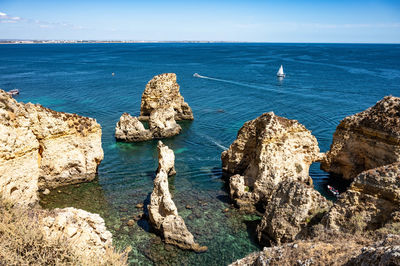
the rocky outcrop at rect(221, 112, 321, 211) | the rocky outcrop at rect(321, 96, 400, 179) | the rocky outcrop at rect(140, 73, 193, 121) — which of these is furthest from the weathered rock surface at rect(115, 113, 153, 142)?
the rocky outcrop at rect(321, 96, 400, 179)

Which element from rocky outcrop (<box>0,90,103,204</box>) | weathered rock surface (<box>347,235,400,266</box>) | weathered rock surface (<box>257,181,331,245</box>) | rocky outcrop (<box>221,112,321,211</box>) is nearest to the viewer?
weathered rock surface (<box>347,235,400,266</box>)

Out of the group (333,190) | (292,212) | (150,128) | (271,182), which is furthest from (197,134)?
(292,212)

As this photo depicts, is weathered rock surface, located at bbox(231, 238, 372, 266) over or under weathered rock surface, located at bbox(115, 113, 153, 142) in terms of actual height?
over

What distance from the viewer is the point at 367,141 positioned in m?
21.7

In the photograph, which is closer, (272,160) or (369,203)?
(369,203)

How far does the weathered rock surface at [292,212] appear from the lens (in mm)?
15727

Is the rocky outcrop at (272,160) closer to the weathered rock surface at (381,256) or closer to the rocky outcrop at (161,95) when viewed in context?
the weathered rock surface at (381,256)

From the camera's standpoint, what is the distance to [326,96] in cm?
Answer: 6259

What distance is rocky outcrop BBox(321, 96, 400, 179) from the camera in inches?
779

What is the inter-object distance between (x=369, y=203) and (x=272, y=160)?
856cm

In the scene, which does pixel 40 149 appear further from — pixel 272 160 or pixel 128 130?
pixel 272 160

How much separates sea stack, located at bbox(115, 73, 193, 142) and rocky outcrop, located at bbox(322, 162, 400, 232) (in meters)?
26.3

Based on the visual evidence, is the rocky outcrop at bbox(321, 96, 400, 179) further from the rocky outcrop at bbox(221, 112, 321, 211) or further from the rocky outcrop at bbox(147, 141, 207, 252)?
the rocky outcrop at bbox(147, 141, 207, 252)

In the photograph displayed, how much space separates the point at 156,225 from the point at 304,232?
28.2ft
